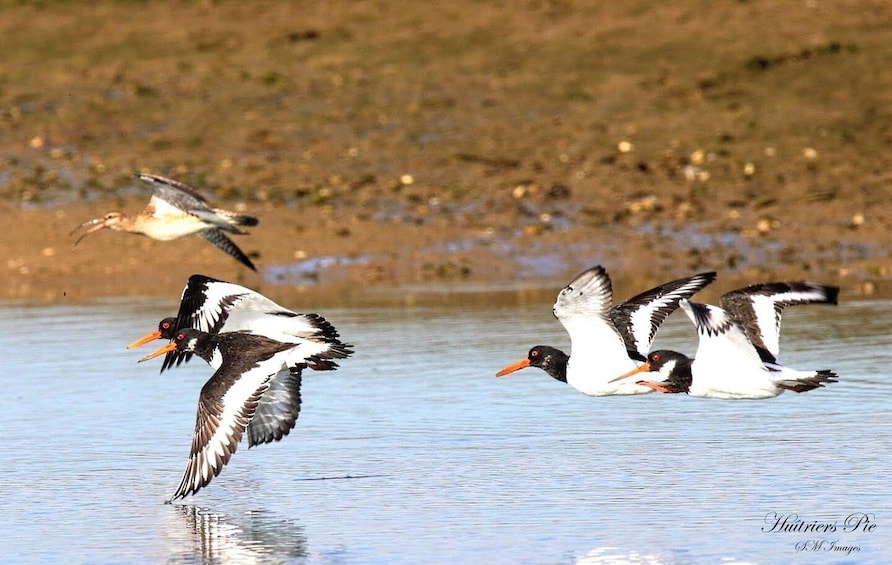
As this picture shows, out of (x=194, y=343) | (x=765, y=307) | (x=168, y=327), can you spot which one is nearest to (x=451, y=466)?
(x=194, y=343)

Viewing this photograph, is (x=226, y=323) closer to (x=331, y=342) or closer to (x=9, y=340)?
(x=331, y=342)

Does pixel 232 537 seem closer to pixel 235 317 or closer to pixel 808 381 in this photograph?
pixel 235 317

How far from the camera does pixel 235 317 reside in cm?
1237

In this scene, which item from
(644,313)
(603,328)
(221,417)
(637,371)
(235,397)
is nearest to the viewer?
(221,417)

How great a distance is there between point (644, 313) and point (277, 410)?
269 centimetres

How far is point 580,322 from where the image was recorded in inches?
443

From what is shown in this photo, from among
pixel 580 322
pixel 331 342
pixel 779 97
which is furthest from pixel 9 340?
pixel 779 97

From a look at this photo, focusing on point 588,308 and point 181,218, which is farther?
point 181,218

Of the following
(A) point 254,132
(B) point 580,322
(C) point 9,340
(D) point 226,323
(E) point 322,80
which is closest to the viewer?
(B) point 580,322

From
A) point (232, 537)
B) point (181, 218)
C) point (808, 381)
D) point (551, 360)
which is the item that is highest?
point (181, 218)

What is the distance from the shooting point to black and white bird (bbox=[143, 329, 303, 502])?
10117mm

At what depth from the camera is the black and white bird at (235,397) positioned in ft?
33.2

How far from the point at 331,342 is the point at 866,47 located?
660 inches

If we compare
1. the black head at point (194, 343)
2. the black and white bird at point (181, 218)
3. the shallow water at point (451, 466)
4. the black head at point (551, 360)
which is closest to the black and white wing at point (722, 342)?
the shallow water at point (451, 466)
